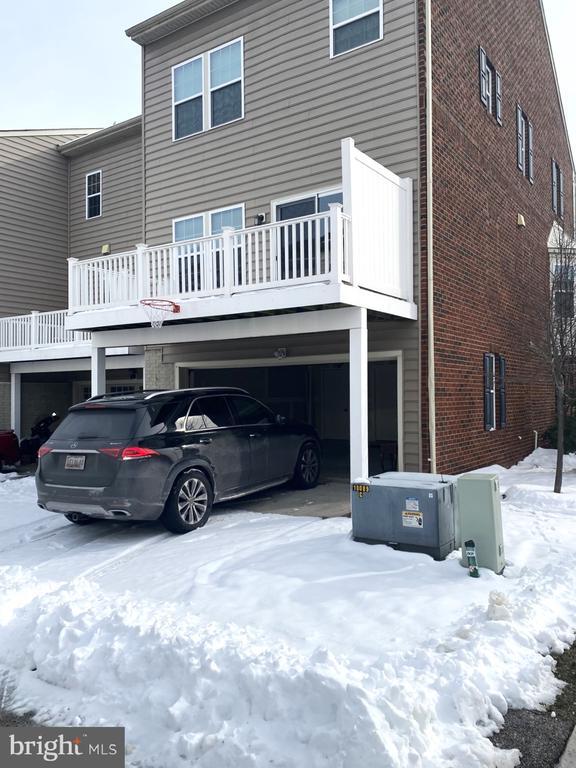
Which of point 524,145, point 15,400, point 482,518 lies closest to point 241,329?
point 482,518

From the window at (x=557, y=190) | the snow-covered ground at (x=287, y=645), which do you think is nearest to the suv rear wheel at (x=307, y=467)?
the snow-covered ground at (x=287, y=645)

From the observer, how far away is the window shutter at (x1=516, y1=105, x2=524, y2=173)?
46.9 feet

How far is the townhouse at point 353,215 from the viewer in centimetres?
925

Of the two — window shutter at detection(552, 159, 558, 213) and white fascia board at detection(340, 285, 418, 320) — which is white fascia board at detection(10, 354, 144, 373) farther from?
window shutter at detection(552, 159, 558, 213)

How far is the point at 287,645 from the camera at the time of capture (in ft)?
14.1

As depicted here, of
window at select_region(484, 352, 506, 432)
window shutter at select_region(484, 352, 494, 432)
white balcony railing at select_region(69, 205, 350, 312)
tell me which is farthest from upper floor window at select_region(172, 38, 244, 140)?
window at select_region(484, 352, 506, 432)

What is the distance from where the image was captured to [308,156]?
37.2 feet

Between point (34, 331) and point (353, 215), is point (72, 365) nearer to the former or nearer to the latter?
point (34, 331)

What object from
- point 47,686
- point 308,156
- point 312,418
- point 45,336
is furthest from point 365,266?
point 312,418

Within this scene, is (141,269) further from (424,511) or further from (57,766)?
(57,766)

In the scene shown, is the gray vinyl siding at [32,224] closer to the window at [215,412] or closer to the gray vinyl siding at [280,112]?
the gray vinyl siding at [280,112]

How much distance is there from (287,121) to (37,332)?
870 centimetres

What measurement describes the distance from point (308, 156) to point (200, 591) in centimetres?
828

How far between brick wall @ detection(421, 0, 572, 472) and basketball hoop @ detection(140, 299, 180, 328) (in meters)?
3.87
